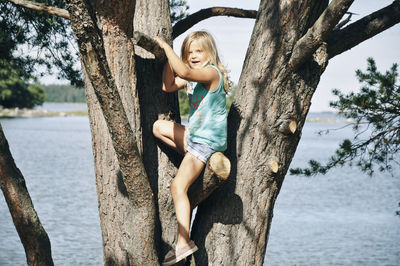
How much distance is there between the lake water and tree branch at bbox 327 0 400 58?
3.18 metres

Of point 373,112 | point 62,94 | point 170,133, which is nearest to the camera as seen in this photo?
point 170,133

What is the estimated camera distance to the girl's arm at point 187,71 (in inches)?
92.6

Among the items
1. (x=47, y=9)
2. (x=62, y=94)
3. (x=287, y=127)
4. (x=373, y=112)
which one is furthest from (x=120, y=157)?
(x=62, y=94)

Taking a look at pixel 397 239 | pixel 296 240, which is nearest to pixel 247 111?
pixel 296 240

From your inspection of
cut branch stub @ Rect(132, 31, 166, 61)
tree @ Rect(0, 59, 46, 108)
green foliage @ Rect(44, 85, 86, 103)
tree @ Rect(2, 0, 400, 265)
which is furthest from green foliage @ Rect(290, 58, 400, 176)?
green foliage @ Rect(44, 85, 86, 103)

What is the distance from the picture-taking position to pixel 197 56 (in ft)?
8.69

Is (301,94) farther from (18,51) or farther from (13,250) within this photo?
(13,250)

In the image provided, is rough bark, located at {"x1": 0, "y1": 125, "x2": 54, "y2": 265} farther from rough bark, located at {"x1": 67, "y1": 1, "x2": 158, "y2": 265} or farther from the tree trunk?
the tree trunk

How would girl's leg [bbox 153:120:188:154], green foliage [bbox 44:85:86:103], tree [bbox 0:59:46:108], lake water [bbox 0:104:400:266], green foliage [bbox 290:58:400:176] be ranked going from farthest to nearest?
green foliage [bbox 44:85:86:103] < tree [bbox 0:59:46:108] < lake water [bbox 0:104:400:266] < green foliage [bbox 290:58:400:176] < girl's leg [bbox 153:120:188:154]

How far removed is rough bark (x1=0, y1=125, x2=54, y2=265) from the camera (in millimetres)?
2564

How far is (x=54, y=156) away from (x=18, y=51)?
17.5 meters

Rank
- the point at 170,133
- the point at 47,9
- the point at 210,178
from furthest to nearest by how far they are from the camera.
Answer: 1. the point at 47,9
2. the point at 170,133
3. the point at 210,178

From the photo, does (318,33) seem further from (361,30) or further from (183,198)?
(183,198)

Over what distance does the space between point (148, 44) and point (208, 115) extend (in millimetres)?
551
